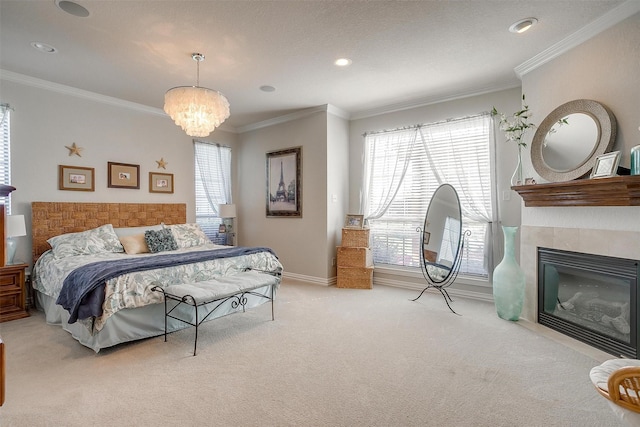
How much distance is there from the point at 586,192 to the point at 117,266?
13.3 ft

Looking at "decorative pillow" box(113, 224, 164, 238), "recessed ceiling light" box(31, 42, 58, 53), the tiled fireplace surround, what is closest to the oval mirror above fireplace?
the tiled fireplace surround

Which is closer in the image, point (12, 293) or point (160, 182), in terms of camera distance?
point (12, 293)

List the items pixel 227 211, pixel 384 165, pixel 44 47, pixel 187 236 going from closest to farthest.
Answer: pixel 44 47
pixel 187 236
pixel 384 165
pixel 227 211

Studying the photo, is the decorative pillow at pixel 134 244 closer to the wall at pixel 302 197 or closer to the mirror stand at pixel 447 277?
the wall at pixel 302 197

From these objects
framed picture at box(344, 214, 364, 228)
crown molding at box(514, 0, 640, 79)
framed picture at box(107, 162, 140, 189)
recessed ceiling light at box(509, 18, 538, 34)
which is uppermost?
recessed ceiling light at box(509, 18, 538, 34)

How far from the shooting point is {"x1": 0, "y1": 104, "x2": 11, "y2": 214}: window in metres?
3.70

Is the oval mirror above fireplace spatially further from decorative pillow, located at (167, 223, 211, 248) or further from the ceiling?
decorative pillow, located at (167, 223, 211, 248)

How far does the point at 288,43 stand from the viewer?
3.04 metres

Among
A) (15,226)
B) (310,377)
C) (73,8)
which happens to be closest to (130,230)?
(15,226)

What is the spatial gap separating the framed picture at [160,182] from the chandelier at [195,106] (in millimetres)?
2253

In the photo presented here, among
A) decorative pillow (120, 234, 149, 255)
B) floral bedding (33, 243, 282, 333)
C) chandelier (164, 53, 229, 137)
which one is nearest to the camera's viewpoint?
floral bedding (33, 243, 282, 333)

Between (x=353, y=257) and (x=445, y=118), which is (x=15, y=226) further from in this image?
(x=445, y=118)

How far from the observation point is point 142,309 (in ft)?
9.43

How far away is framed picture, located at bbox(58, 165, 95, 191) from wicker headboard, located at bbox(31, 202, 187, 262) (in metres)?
0.23
